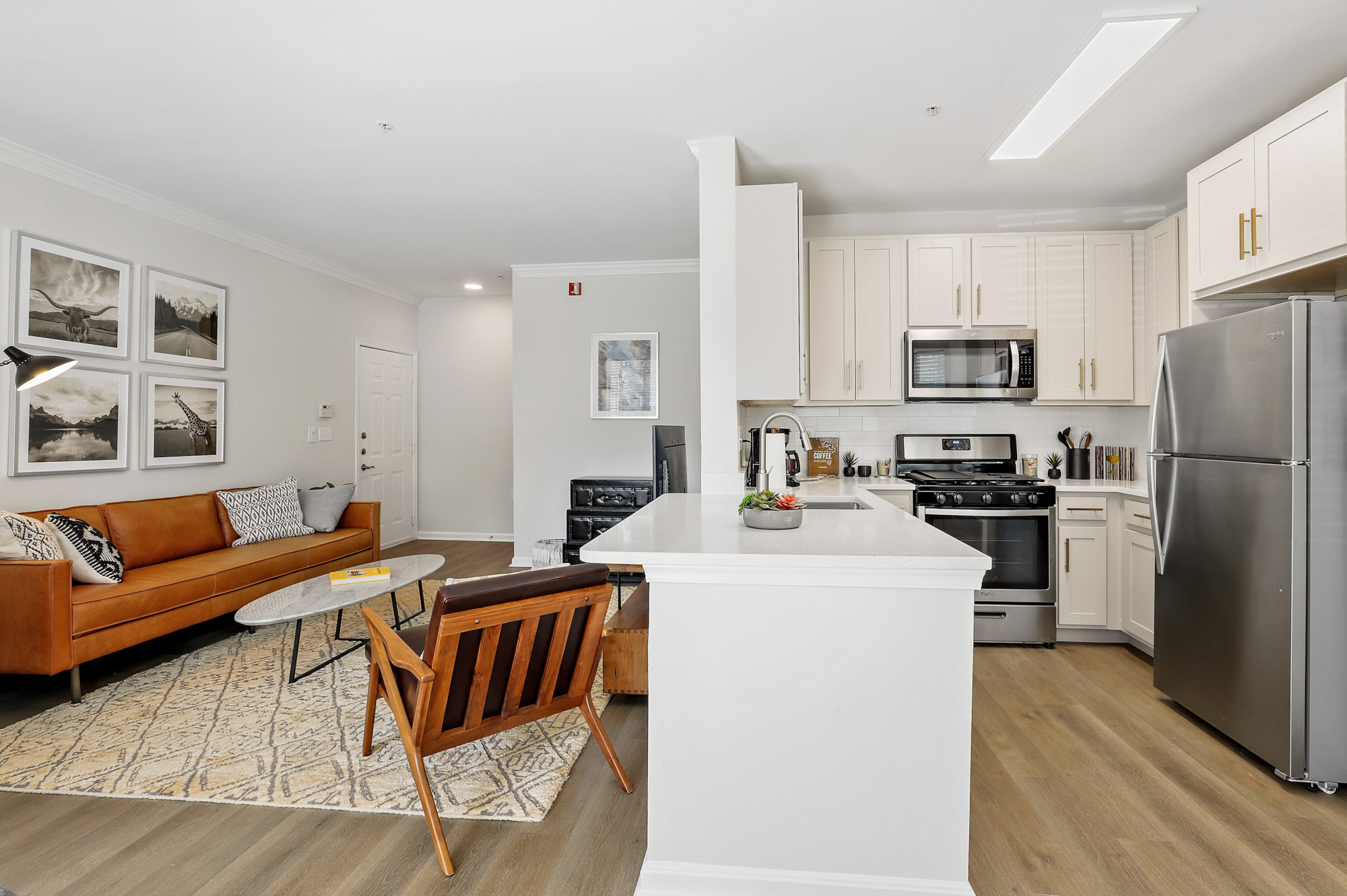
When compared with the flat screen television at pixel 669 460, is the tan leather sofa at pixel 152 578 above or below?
below

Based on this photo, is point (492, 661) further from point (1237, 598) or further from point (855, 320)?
point (855, 320)

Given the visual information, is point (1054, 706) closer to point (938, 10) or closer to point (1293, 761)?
point (1293, 761)

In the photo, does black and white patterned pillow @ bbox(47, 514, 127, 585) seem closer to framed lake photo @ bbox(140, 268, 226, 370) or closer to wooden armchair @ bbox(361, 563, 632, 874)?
framed lake photo @ bbox(140, 268, 226, 370)

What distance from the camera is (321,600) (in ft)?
9.96

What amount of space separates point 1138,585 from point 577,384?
13.7 feet

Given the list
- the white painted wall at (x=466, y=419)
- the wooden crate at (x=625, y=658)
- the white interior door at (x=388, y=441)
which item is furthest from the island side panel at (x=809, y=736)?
the white painted wall at (x=466, y=419)

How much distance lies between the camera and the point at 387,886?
1.73m

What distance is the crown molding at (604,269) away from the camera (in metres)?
5.56

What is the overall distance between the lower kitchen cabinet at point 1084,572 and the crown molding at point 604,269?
11.1 feet

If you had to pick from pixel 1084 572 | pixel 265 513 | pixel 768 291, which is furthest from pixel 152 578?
pixel 1084 572

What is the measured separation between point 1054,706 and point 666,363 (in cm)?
377

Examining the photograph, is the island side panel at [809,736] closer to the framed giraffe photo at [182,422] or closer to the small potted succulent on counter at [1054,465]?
the small potted succulent on counter at [1054,465]

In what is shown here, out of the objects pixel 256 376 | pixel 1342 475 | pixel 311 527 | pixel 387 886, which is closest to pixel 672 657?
pixel 387 886

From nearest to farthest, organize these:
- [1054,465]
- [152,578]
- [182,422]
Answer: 1. [152,578]
2. [1054,465]
3. [182,422]
